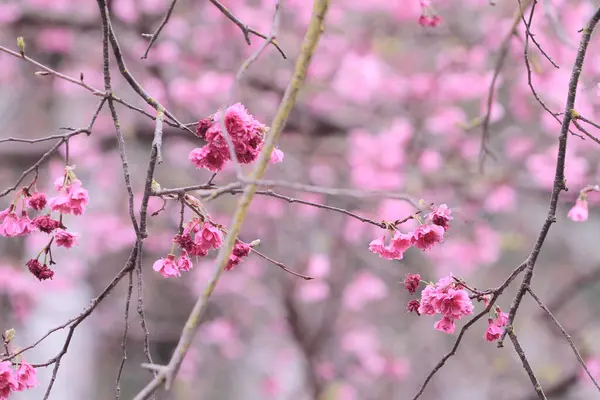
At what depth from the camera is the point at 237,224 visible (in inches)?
43.5

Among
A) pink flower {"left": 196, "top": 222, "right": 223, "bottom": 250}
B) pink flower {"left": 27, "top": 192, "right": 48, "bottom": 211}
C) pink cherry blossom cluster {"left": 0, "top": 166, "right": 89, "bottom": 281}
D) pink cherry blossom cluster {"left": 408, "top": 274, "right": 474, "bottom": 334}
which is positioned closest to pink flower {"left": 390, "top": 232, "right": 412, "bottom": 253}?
pink cherry blossom cluster {"left": 408, "top": 274, "right": 474, "bottom": 334}

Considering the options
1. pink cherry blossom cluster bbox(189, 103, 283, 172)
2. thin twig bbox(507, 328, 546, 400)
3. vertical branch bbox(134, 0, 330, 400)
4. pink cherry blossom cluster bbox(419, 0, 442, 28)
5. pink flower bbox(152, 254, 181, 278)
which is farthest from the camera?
pink cherry blossom cluster bbox(419, 0, 442, 28)

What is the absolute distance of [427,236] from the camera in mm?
1464

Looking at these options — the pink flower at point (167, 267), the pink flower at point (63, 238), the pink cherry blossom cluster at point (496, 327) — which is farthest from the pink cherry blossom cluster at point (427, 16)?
the pink flower at point (63, 238)

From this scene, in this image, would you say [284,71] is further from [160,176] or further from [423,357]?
[423,357]

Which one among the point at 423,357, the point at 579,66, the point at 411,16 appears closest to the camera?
the point at 579,66

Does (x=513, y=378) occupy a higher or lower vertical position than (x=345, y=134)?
lower

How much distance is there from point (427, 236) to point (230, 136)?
0.50 meters

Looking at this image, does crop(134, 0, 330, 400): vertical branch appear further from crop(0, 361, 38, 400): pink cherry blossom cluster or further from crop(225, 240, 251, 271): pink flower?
crop(0, 361, 38, 400): pink cherry blossom cluster

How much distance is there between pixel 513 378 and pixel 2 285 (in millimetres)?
4601

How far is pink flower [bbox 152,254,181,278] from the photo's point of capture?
4.91 ft

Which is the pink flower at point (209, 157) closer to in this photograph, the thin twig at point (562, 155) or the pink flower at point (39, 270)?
the pink flower at point (39, 270)

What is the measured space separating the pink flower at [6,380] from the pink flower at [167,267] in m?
Result: 0.39

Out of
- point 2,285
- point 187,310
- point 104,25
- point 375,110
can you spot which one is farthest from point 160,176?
point 104,25
